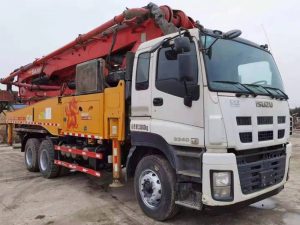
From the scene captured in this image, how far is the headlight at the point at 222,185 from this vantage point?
172 inches

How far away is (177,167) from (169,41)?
1782mm

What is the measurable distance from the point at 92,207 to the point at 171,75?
2.75m

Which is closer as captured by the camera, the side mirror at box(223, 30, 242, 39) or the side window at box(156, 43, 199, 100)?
the side window at box(156, 43, 199, 100)

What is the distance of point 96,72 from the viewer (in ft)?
22.0

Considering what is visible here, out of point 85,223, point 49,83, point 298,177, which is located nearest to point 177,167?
point 85,223

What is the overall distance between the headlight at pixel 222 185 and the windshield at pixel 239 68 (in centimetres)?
106

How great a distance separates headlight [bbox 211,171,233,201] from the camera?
4.38m

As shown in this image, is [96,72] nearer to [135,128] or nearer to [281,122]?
[135,128]

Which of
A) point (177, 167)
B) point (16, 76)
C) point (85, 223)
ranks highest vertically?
point (16, 76)

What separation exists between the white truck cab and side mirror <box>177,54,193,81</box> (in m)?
0.01

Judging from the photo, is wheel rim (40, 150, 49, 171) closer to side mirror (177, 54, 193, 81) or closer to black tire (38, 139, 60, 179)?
black tire (38, 139, 60, 179)

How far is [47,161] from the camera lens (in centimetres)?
873

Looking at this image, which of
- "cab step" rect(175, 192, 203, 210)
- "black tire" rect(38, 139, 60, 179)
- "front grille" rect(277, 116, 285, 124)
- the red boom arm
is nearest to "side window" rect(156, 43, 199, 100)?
the red boom arm

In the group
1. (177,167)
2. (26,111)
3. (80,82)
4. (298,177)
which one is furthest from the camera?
(26,111)
